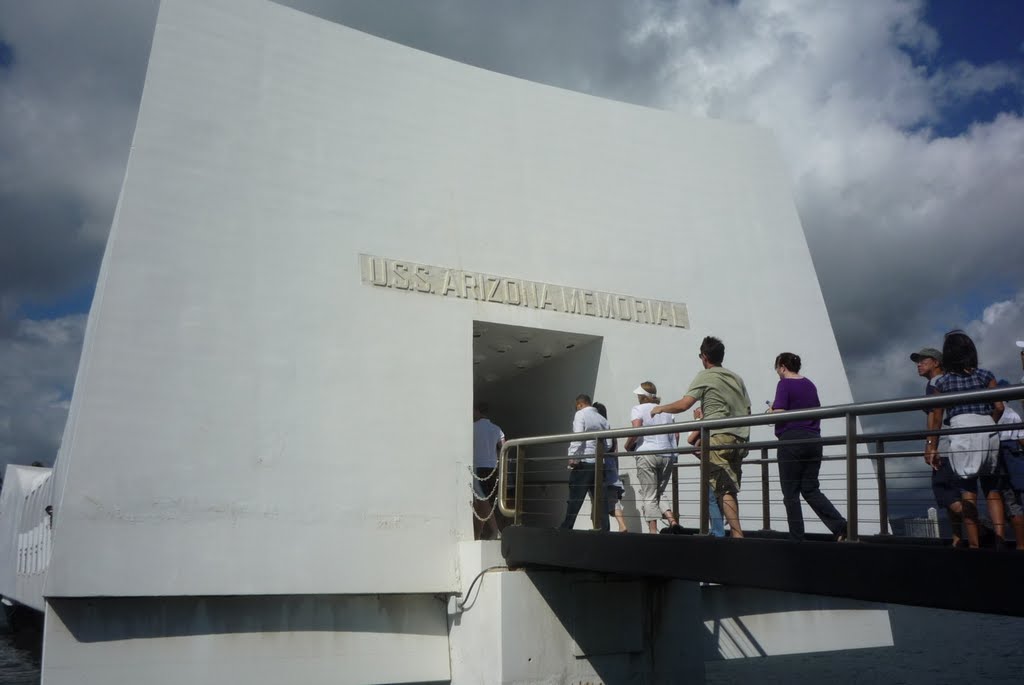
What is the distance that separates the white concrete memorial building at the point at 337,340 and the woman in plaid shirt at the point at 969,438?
475 centimetres

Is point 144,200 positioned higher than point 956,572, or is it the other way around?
point 144,200

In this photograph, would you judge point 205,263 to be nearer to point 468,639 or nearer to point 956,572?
point 468,639

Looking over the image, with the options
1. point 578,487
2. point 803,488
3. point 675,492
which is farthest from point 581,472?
point 803,488

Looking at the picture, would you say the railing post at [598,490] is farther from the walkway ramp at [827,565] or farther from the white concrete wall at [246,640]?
the white concrete wall at [246,640]

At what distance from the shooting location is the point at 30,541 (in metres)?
13.1

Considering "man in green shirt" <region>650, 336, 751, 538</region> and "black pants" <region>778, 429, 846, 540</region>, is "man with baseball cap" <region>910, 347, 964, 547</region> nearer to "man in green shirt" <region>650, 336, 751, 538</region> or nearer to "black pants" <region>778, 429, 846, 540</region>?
"black pants" <region>778, 429, 846, 540</region>

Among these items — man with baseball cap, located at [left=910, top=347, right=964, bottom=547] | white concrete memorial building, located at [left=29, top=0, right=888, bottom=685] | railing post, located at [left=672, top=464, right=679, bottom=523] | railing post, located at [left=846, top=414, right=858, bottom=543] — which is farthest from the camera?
white concrete memorial building, located at [left=29, top=0, right=888, bottom=685]

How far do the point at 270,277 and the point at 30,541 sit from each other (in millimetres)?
7140

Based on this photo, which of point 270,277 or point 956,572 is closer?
point 956,572

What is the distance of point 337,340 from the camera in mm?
9727

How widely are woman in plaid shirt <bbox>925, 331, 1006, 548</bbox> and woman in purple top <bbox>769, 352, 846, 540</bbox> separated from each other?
0.80 meters

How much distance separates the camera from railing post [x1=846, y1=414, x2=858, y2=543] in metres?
5.26

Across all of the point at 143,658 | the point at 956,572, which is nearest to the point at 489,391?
the point at 143,658

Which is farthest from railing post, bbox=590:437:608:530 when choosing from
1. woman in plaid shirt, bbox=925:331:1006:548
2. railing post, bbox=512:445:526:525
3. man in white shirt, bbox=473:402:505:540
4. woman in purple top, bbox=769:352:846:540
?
woman in plaid shirt, bbox=925:331:1006:548
